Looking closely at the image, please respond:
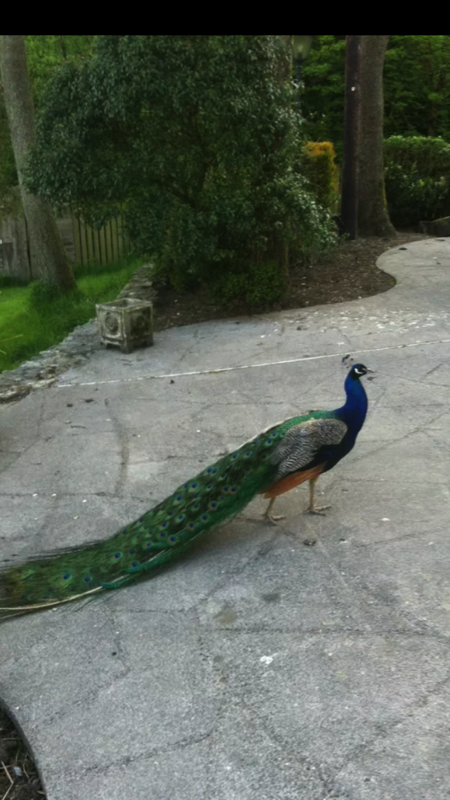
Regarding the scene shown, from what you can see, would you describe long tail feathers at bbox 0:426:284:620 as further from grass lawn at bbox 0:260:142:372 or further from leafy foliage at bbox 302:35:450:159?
leafy foliage at bbox 302:35:450:159

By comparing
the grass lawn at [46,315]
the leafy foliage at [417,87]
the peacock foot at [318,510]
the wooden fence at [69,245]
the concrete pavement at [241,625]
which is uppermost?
the leafy foliage at [417,87]

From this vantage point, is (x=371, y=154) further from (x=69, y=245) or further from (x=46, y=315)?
(x=69, y=245)

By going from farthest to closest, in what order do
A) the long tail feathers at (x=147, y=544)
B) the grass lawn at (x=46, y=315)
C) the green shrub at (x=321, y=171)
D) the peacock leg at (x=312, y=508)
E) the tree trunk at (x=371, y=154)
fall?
1. the tree trunk at (x=371, y=154)
2. the green shrub at (x=321, y=171)
3. the grass lawn at (x=46, y=315)
4. the peacock leg at (x=312, y=508)
5. the long tail feathers at (x=147, y=544)

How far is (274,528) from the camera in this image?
4.71 m

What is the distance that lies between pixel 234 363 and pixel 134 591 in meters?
4.24

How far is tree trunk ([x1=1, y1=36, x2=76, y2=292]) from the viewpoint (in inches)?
474

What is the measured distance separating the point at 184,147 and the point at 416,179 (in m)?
7.46

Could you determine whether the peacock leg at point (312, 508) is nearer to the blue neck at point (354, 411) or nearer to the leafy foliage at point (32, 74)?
the blue neck at point (354, 411)

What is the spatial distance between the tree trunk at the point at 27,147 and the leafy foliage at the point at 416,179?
6548 mm

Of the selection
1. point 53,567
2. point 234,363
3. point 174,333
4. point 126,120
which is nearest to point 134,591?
point 53,567

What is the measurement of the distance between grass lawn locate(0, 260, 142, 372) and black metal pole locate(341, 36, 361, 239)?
3986mm

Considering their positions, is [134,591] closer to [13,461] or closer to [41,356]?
[13,461]

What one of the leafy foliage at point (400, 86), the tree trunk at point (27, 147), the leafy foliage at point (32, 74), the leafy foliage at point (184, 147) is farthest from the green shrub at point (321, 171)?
the leafy foliage at point (400, 86)

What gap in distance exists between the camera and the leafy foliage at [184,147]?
332 inches
